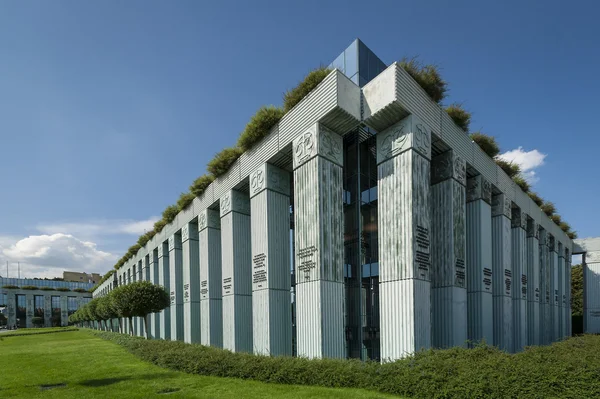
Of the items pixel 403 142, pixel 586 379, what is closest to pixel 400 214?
pixel 403 142

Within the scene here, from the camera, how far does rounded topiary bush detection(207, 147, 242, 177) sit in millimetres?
18672

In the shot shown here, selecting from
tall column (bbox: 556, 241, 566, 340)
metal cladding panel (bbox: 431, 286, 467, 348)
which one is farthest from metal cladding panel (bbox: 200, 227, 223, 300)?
tall column (bbox: 556, 241, 566, 340)

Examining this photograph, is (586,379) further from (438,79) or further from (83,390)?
(83,390)

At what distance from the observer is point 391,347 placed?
11867 millimetres

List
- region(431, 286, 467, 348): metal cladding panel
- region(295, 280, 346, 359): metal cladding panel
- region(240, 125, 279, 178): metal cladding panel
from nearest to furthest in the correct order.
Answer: region(295, 280, 346, 359): metal cladding panel, region(431, 286, 467, 348): metal cladding panel, region(240, 125, 279, 178): metal cladding panel

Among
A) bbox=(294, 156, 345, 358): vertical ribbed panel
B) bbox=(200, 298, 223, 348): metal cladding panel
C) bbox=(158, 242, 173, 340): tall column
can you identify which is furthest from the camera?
bbox=(158, 242, 173, 340): tall column

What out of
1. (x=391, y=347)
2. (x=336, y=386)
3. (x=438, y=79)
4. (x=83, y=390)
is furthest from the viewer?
(x=438, y=79)

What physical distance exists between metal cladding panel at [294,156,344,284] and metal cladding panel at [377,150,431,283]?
1494 mm

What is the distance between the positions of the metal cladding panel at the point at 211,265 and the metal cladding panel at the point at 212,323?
39 cm

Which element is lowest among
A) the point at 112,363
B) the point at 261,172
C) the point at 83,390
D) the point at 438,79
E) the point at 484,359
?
the point at 112,363

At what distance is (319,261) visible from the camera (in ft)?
40.8

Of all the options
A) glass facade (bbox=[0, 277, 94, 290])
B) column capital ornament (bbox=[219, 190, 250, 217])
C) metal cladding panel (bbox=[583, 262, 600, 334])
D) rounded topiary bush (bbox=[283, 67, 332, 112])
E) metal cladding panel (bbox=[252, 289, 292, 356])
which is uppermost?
rounded topiary bush (bbox=[283, 67, 332, 112])

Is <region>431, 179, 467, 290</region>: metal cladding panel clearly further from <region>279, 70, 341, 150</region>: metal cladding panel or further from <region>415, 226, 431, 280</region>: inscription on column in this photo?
<region>279, 70, 341, 150</region>: metal cladding panel

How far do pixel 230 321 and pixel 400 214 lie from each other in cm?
976
